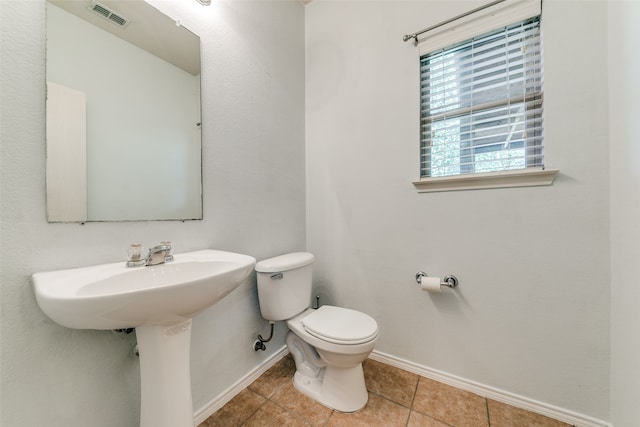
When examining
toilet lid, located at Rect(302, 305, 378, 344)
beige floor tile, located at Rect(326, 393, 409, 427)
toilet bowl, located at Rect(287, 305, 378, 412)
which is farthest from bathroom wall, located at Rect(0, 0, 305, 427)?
beige floor tile, located at Rect(326, 393, 409, 427)

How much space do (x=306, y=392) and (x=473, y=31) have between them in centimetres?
216

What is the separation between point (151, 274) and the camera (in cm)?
82

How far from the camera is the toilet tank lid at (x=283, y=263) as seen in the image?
126 cm

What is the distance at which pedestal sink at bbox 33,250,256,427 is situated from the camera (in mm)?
564

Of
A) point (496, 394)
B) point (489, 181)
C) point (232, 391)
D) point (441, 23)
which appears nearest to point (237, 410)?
point (232, 391)

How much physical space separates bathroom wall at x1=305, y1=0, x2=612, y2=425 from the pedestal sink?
95 centimetres

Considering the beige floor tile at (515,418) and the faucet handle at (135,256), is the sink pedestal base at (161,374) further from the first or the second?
the beige floor tile at (515,418)

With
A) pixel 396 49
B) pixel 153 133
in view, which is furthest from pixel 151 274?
pixel 396 49

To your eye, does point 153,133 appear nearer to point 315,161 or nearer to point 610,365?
point 315,161

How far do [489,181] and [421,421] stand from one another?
1.23 metres

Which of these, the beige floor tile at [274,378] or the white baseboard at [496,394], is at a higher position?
the white baseboard at [496,394]

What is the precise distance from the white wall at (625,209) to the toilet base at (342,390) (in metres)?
1.01

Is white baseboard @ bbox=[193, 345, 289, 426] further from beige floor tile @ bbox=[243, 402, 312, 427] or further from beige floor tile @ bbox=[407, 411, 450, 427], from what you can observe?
beige floor tile @ bbox=[407, 411, 450, 427]

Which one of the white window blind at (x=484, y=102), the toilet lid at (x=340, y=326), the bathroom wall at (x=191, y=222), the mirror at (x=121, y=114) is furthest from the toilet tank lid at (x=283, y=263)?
the white window blind at (x=484, y=102)
